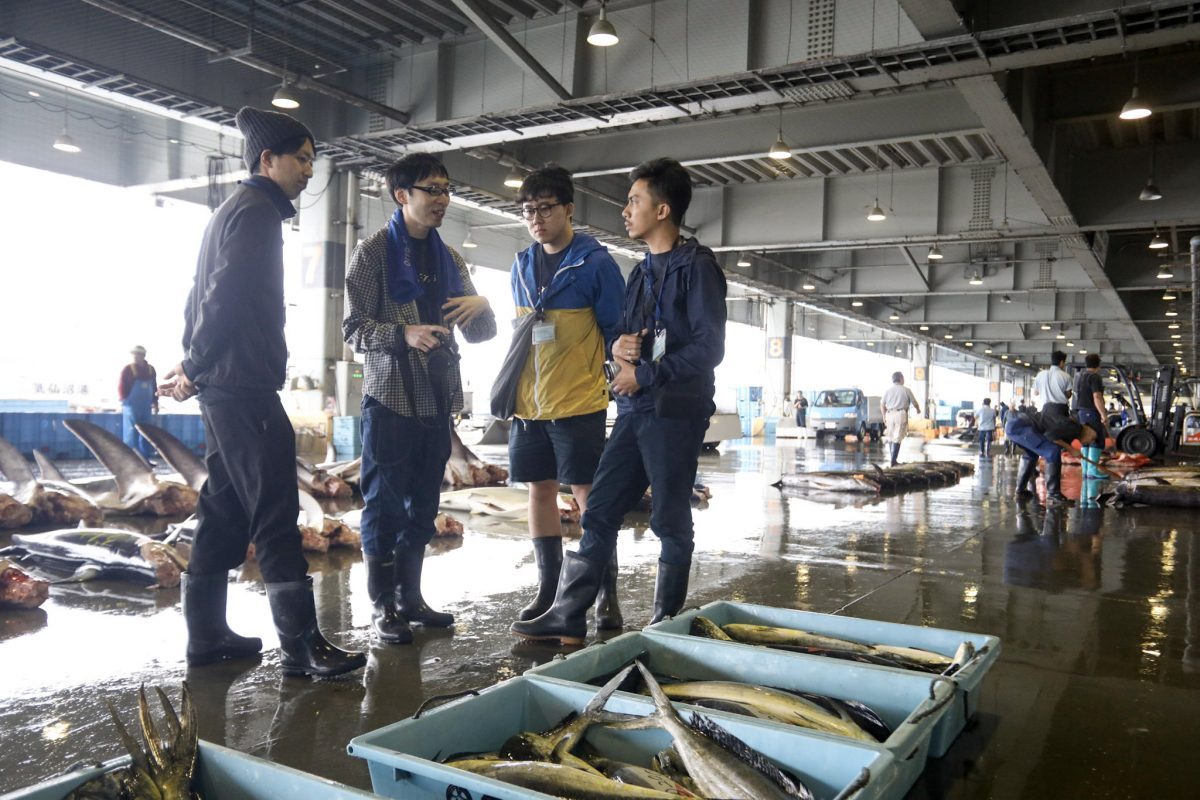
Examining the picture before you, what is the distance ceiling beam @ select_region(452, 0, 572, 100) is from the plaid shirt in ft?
23.1

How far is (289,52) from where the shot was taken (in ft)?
44.8

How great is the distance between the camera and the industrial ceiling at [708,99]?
35.4 ft

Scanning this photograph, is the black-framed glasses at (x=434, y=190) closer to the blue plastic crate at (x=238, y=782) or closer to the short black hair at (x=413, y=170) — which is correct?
the short black hair at (x=413, y=170)

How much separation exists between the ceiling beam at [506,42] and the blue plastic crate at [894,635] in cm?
865

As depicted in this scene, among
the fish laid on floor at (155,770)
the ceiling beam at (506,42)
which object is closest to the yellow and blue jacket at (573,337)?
the fish laid on floor at (155,770)

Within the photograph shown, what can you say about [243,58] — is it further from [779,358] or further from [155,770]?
[779,358]

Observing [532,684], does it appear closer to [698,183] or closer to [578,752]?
[578,752]

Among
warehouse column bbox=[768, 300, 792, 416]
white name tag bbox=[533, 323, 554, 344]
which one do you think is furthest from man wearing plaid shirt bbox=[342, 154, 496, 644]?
warehouse column bbox=[768, 300, 792, 416]

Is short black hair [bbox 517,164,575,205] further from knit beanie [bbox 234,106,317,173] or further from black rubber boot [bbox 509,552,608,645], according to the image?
black rubber boot [bbox 509,552,608,645]

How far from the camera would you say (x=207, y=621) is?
3.58 m

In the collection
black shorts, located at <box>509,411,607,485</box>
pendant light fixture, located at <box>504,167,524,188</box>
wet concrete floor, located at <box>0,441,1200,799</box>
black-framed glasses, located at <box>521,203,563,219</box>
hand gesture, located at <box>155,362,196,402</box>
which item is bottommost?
wet concrete floor, located at <box>0,441,1200,799</box>

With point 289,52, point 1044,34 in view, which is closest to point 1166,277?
point 1044,34

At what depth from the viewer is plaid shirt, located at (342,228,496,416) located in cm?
390

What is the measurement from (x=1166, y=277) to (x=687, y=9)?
779 inches
